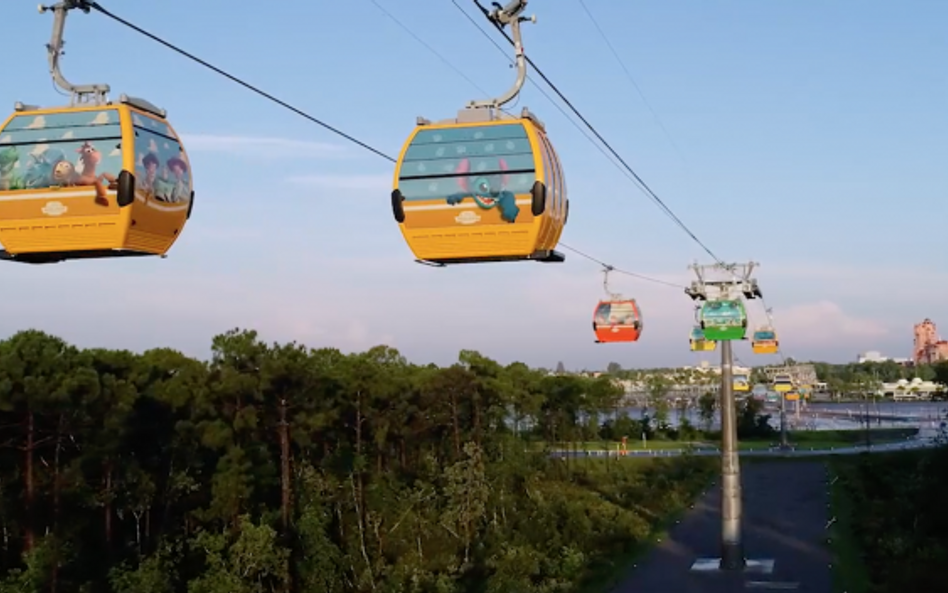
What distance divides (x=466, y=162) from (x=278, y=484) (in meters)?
32.1

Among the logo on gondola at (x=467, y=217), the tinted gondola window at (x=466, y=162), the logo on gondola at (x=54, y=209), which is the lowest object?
the logo on gondola at (x=54, y=209)

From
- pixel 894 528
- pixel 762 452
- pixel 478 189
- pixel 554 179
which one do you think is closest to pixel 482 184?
pixel 478 189

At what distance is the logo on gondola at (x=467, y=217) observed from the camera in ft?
29.1

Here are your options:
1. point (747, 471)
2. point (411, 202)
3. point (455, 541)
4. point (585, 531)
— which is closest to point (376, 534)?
point (455, 541)

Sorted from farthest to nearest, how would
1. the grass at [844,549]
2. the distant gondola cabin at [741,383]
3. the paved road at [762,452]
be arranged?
the paved road at [762,452], the distant gondola cabin at [741,383], the grass at [844,549]

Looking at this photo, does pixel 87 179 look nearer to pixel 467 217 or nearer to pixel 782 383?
pixel 467 217

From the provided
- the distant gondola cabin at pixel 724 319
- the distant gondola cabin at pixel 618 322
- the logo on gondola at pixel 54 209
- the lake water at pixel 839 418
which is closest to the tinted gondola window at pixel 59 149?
the logo on gondola at pixel 54 209

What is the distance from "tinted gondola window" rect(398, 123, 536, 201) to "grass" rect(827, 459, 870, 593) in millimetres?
18078

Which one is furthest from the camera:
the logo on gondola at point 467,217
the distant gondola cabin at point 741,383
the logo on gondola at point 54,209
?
the distant gondola cabin at point 741,383

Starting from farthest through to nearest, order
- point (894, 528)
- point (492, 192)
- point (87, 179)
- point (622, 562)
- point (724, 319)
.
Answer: point (894, 528) → point (622, 562) → point (724, 319) → point (492, 192) → point (87, 179)

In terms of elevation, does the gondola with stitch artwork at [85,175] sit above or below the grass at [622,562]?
above

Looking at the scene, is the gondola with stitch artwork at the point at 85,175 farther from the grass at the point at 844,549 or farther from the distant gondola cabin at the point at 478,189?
the grass at the point at 844,549

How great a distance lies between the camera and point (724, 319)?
2381cm

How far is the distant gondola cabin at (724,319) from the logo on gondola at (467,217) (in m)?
15.8
